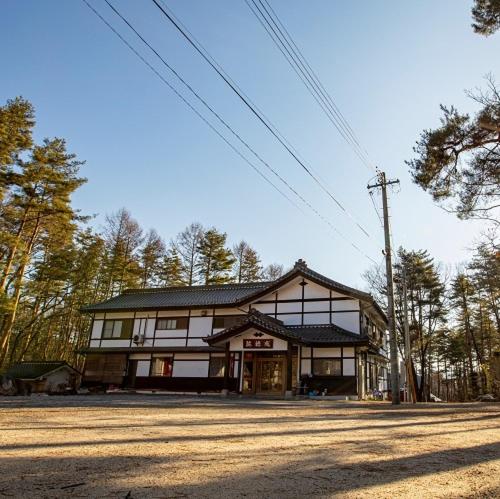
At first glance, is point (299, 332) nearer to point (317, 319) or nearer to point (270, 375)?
point (317, 319)

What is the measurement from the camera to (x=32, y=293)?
25.4 metres

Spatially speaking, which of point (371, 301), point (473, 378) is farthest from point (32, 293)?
point (473, 378)

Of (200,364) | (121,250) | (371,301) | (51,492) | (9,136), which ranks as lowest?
(51,492)

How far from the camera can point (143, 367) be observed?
24.7 m

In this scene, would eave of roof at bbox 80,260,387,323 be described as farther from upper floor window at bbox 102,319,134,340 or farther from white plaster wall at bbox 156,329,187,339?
white plaster wall at bbox 156,329,187,339

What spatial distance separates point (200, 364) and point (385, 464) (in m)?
20.2

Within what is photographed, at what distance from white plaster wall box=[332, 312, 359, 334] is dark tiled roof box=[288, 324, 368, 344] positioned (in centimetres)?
47

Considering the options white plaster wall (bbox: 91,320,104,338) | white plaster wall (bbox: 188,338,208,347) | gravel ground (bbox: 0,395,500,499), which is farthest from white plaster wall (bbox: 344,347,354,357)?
white plaster wall (bbox: 91,320,104,338)

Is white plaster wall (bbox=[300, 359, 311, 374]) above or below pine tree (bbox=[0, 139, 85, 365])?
below

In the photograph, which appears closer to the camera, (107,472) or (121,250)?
(107,472)

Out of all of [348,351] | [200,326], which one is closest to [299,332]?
[348,351]

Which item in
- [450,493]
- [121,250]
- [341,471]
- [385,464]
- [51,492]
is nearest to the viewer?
[51,492]

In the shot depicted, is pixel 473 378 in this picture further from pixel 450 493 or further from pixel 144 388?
pixel 450 493

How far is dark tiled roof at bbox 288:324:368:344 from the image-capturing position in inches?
763
